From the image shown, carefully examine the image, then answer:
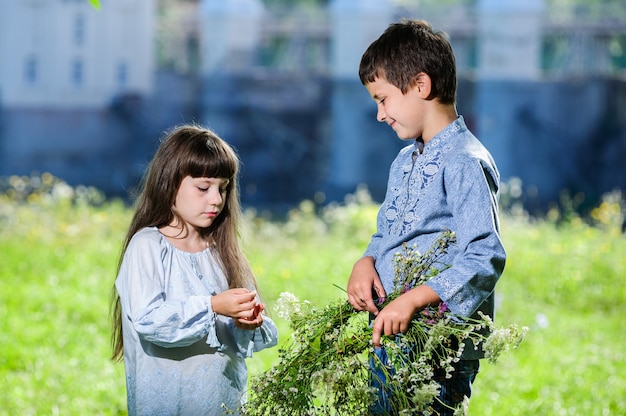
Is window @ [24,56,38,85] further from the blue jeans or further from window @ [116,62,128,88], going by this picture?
the blue jeans

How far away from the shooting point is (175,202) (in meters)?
2.31

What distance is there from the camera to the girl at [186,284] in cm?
219

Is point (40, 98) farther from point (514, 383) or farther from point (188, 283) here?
point (188, 283)

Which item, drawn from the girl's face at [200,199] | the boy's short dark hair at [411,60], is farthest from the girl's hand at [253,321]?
the boy's short dark hair at [411,60]

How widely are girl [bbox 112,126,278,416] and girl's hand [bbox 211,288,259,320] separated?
0.02 metres

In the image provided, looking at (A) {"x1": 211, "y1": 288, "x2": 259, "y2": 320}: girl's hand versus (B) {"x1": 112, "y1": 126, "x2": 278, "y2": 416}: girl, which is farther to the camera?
(B) {"x1": 112, "y1": 126, "x2": 278, "y2": 416}: girl

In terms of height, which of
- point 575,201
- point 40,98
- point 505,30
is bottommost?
point 575,201

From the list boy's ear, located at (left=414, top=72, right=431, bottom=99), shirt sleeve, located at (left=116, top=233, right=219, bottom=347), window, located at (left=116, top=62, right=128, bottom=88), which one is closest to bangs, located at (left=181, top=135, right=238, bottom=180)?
shirt sleeve, located at (left=116, top=233, right=219, bottom=347)

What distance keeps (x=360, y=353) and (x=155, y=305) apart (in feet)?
1.59

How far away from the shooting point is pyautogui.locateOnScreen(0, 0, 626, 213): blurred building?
18.4m

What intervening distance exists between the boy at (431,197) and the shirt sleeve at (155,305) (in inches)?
13.6

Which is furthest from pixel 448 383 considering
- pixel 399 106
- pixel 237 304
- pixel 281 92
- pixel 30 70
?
pixel 30 70

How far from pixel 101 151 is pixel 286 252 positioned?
11.7 m

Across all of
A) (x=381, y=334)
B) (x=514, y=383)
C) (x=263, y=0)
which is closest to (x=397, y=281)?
(x=381, y=334)
